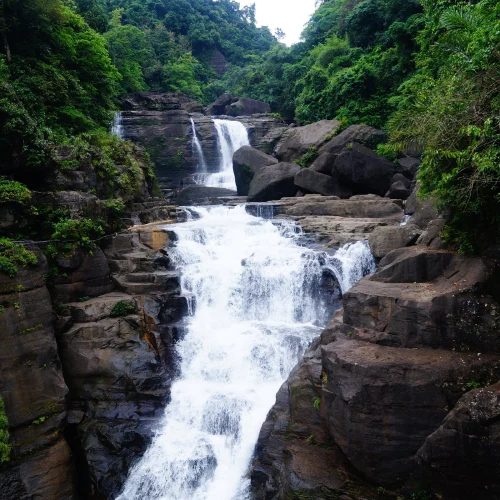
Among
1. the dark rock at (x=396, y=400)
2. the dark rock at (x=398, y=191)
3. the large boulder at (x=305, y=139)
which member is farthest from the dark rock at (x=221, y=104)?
the dark rock at (x=396, y=400)

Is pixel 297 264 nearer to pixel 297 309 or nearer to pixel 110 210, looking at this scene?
pixel 297 309

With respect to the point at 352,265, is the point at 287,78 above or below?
above

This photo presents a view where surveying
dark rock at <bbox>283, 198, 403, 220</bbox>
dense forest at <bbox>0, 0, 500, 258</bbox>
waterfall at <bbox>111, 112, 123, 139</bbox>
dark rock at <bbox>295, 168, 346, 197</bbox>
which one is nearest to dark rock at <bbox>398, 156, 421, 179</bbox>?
dense forest at <bbox>0, 0, 500, 258</bbox>

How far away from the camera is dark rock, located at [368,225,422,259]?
12.3 m

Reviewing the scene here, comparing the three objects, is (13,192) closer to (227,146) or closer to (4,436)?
(4,436)

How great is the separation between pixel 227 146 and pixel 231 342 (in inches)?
791

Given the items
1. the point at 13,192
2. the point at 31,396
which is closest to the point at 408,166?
the point at 13,192

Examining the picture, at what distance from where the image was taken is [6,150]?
12.9 meters

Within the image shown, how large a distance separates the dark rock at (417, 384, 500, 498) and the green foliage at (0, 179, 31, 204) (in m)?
11.2

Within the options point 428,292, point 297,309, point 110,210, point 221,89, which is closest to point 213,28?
point 221,89

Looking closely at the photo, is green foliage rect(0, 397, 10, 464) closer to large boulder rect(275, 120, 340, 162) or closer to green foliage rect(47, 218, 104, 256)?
green foliage rect(47, 218, 104, 256)

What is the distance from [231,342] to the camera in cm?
1195

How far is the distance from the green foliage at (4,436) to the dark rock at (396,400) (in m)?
7.05

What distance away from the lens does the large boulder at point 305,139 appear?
24094 millimetres
